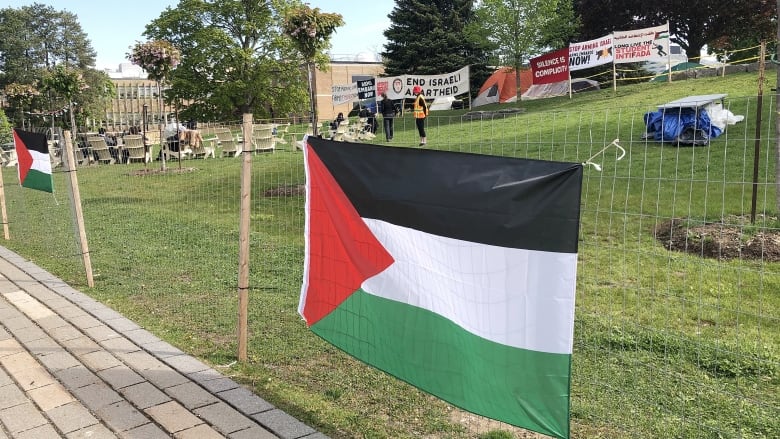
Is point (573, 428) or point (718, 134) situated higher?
point (718, 134)

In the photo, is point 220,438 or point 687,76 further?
point 687,76

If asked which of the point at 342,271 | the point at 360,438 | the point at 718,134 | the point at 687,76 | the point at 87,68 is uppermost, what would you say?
the point at 87,68

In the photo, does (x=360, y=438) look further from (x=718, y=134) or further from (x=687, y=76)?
(x=687, y=76)

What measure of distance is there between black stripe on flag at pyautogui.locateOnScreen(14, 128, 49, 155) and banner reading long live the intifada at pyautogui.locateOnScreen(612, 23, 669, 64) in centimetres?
2094

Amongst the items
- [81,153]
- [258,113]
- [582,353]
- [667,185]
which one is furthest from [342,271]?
[258,113]

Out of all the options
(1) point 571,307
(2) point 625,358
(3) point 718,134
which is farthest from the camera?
(3) point 718,134

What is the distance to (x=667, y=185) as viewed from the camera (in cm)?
883

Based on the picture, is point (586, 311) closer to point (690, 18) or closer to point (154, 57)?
point (154, 57)

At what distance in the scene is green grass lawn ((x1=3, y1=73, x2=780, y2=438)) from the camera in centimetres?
351

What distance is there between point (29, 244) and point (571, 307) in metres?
8.95

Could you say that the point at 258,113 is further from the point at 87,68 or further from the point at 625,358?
the point at 87,68

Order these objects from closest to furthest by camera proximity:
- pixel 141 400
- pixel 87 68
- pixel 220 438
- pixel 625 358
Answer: pixel 220 438
pixel 141 400
pixel 625 358
pixel 87 68

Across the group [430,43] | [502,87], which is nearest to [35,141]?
[502,87]

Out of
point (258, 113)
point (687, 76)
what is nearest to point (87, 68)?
point (258, 113)
